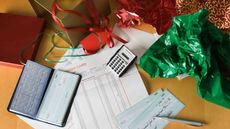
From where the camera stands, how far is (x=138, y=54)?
0.77 m

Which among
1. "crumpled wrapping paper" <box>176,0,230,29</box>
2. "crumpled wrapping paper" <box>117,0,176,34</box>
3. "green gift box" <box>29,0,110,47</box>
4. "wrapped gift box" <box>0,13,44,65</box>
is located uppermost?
"crumpled wrapping paper" <box>176,0,230,29</box>

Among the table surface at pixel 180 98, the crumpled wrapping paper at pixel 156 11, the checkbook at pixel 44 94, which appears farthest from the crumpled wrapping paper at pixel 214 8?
the checkbook at pixel 44 94

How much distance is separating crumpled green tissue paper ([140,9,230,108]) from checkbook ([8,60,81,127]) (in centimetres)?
22

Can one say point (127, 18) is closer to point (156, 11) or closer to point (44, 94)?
point (156, 11)

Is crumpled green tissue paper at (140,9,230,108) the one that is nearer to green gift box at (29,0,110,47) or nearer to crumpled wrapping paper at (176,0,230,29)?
crumpled wrapping paper at (176,0,230,29)

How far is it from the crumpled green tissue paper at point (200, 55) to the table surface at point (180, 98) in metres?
0.03

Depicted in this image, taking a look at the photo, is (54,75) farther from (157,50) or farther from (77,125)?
(157,50)

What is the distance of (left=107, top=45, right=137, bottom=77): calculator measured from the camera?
75cm

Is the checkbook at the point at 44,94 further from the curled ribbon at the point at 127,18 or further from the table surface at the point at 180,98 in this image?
the curled ribbon at the point at 127,18

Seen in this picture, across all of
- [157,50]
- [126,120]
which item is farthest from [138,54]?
[126,120]

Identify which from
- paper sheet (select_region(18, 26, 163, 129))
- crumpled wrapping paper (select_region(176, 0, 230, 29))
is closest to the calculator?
paper sheet (select_region(18, 26, 163, 129))

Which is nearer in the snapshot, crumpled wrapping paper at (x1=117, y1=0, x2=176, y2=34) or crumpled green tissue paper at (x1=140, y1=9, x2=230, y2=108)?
crumpled green tissue paper at (x1=140, y1=9, x2=230, y2=108)

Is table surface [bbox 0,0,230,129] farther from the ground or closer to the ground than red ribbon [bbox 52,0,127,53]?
closer to the ground

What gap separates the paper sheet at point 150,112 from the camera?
2.32 ft
